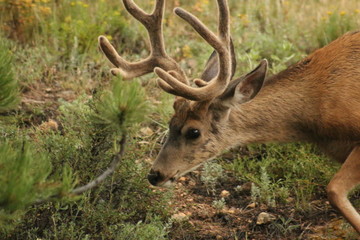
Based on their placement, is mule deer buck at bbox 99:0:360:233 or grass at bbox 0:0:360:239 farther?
mule deer buck at bbox 99:0:360:233

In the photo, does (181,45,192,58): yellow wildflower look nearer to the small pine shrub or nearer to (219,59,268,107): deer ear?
(219,59,268,107): deer ear

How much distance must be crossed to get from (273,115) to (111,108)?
1.97 metres

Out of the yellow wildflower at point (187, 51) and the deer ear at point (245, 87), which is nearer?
the deer ear at point (245, 87)

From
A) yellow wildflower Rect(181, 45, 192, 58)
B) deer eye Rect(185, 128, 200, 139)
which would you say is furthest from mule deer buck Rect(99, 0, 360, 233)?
yellow wildflower Rect(181, 45, 192, 58)

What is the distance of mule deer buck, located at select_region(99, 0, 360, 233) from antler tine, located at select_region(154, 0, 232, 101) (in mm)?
10

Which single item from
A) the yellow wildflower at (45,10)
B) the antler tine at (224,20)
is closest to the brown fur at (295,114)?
the antler tine at (224,20)

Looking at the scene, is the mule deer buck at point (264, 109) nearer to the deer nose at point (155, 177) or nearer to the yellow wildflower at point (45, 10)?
the deer nose at point (155, 177)

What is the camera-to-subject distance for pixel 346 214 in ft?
14.3

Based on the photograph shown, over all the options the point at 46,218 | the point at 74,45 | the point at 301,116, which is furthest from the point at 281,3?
the point at 46,218

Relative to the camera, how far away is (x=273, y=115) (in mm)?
4840

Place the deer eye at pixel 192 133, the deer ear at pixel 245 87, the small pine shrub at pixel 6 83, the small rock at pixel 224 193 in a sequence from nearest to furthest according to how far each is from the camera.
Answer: the small pine shrub at pixel 6 83 → the deer ear at pixel 245 87 → the deer eye at pixel 192 133 → the small rock at pixel 224 193

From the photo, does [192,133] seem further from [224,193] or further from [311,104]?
[311,104]

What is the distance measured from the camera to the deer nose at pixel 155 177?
463 cm

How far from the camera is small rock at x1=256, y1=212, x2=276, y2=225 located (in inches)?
186
